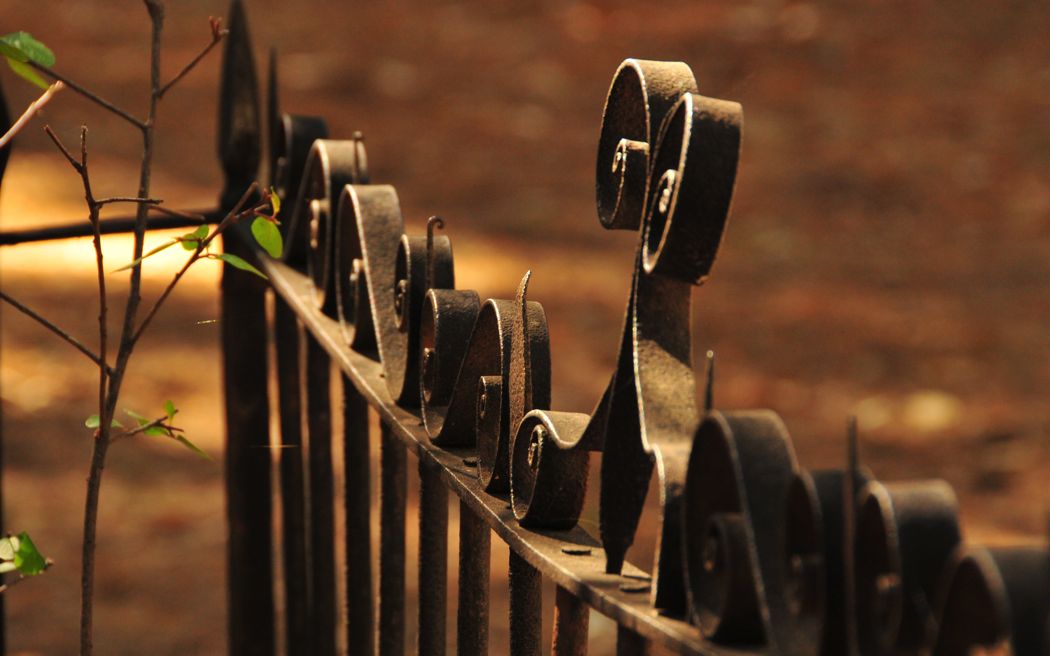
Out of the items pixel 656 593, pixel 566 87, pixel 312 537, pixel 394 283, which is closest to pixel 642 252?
pixel 656 593

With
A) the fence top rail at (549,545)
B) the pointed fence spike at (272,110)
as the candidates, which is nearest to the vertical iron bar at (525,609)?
the fence top rail at (549,545)

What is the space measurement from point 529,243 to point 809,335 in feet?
5.15

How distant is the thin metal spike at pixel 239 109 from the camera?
1.92m

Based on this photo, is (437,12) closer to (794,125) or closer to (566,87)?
(566,87)

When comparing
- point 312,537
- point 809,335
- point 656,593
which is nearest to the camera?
point 656,593

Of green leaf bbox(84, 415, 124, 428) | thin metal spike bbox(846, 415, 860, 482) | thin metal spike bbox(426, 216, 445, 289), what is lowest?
green leaf bbox(84, 415, 124, 428)

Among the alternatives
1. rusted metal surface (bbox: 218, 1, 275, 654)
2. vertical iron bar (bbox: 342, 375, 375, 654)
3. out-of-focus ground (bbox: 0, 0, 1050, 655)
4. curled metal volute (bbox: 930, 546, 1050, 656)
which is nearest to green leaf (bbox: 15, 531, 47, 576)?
vertical iron bar (bbox: 342, 375, 375, 654)

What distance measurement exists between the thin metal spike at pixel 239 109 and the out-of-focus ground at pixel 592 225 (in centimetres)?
127

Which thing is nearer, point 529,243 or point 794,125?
point 529,243

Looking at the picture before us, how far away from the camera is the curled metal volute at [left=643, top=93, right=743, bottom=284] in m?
0.79

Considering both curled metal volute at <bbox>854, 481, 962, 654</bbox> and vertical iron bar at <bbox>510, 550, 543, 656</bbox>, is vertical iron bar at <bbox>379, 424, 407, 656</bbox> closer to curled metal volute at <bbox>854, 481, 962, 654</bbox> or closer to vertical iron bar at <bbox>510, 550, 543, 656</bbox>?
vertical iron bar at <bbox>510, 550, 543, 656</bbox>

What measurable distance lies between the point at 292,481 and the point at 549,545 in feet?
2.94

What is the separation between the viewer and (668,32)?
29.8 feet

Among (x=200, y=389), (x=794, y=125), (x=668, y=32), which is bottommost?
(x=200, y=389)
